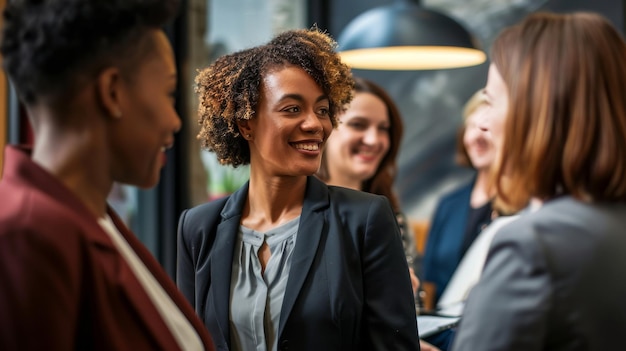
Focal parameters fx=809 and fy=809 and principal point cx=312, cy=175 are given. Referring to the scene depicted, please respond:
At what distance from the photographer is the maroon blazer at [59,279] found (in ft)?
3.54

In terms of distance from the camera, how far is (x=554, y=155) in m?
1.30

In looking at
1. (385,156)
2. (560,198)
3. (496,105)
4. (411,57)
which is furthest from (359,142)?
(560,198)

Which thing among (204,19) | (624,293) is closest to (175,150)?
(204,19)

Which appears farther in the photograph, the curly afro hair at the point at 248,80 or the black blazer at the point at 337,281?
the curly afro hair at the point at 248,80

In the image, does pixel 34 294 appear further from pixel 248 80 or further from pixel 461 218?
pixel 461 218

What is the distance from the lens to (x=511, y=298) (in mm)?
1272

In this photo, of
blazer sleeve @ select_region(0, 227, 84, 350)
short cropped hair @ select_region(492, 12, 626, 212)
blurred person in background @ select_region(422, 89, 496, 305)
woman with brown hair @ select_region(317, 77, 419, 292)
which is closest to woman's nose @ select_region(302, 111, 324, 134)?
short cropped hair @ select_region(492, 12, 626, 212)

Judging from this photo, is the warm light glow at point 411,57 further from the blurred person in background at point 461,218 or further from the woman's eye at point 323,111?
the woman's eye at point 323,111

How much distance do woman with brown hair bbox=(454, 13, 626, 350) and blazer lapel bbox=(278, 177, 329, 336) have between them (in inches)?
26.2

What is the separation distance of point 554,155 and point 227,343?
3.36ft

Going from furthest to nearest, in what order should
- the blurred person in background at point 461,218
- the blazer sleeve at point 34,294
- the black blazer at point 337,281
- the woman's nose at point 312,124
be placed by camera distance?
the blurred person in background at point 461,218 → the woman's nose at point 312,124 → the black blazer at point 337,281 → the blazer sleeve at point 34,294

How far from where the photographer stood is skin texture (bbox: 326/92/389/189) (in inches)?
132

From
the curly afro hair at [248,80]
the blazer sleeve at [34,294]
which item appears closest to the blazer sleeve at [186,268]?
the curly afro hair at [248,80]

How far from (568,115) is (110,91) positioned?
722mm
